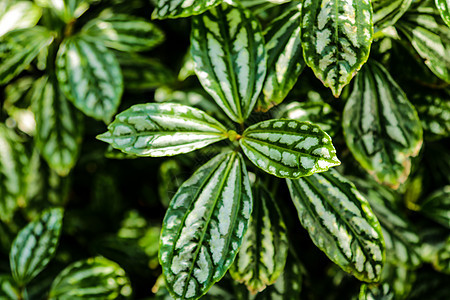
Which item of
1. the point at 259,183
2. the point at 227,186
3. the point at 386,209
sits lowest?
the point at 386,209

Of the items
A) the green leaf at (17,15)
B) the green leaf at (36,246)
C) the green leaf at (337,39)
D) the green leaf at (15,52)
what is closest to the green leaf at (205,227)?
the green leaf at (337,39)

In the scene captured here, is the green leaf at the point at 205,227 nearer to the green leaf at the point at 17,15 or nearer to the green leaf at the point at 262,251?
the green leaf at the point at 262,251

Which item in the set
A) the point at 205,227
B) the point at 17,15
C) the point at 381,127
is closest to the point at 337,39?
the point at 381,127

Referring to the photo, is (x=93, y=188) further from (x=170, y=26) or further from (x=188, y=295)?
(x=188, y=295)

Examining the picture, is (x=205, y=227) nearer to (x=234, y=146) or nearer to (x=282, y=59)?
(x=234, y=146)

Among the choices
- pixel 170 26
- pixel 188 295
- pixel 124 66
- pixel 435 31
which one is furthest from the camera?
pixel 170 26

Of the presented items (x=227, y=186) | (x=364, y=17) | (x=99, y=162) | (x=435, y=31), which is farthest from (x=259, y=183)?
(x=99, y=162)

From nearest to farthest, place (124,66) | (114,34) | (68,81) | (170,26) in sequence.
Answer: (68,81) < (114,34) < (124,66) < (170,26)
